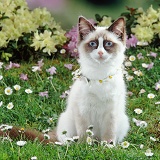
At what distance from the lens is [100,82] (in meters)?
5.03


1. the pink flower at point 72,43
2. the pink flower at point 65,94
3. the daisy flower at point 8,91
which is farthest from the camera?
the pink flower at point 72,43

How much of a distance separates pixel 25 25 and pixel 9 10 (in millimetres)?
337

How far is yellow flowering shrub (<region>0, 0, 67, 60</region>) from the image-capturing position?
24.2ft

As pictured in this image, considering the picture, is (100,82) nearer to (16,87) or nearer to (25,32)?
(16,87)

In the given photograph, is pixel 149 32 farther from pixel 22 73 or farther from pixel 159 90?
pixel 22 73

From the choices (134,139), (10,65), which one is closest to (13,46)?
(10,65)

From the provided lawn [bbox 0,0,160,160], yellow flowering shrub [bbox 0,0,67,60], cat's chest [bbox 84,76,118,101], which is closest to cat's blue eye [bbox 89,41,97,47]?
cat's chest [bbox 84,76,118,101]

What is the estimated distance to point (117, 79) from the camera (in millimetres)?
5094

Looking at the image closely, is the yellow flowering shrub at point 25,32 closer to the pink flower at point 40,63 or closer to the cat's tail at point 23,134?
the pink flower at point 40,63

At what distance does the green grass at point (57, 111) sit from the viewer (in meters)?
4.67

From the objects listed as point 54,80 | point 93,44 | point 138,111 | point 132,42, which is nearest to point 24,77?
point 54,80

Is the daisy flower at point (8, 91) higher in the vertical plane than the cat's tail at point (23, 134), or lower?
higher

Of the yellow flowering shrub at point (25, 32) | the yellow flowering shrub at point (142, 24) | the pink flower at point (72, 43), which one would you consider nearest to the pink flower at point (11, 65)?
the yellow flowering shrub at point (25, 32)

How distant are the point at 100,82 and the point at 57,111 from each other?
4.48 feet
